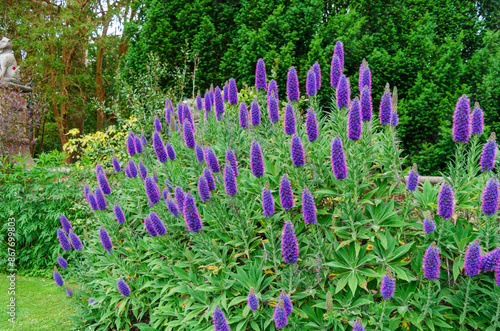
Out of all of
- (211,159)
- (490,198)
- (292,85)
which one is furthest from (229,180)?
(490,198)

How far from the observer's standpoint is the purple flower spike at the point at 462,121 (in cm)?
284

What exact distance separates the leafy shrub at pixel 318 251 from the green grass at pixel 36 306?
121 cm

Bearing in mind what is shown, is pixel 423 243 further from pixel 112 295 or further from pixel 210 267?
pixel 112 295

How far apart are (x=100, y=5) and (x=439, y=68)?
16977mm

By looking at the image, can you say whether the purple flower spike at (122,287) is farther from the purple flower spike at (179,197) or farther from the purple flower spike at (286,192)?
the purple flower spike at (286,192)

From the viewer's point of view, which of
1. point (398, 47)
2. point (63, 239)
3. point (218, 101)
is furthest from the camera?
point (398, 47)

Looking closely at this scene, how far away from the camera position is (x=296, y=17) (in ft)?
25.9

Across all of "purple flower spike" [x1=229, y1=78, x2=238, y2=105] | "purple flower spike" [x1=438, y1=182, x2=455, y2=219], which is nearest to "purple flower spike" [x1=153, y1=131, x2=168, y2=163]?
"purple flower spike" [x1=229, y1=78, x2=238, y2=105]

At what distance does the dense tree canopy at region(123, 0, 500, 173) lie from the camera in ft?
23.4

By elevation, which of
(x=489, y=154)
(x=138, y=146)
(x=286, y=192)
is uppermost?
(x=489, y=154)

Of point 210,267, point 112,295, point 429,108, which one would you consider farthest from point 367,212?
point 429,108

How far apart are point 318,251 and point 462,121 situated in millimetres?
1551

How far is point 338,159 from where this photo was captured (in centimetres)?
264

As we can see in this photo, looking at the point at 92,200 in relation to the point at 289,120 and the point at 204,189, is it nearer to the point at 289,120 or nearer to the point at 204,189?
the point at 204,189
